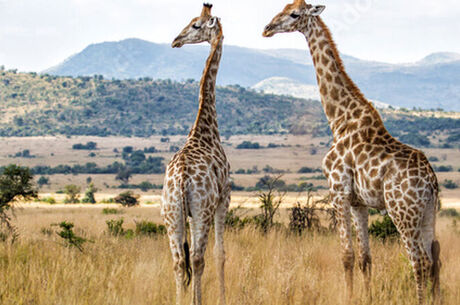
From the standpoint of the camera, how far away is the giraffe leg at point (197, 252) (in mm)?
6105

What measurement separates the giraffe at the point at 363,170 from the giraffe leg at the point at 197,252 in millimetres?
1752

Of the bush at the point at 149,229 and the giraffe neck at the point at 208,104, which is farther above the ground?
the giraffe neck at the point at 208,104

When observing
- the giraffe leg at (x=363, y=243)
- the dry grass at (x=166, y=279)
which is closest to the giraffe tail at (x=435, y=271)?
Result: the dry grass at (x=166, y=279)

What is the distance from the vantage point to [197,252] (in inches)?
242

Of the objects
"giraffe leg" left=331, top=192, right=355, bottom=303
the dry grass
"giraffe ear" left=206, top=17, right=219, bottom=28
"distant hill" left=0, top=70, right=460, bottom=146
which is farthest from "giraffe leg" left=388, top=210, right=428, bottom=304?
"distant hill" left=0, top=70, right=460, bottom=146

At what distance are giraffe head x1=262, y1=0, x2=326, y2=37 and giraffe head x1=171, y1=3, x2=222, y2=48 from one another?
0.79 m

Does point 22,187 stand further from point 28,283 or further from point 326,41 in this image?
point 326,41

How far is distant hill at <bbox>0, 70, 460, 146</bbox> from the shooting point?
385ft

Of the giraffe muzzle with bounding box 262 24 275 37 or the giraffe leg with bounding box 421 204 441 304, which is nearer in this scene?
the giraffe leg with bounding box 421 204 441 304

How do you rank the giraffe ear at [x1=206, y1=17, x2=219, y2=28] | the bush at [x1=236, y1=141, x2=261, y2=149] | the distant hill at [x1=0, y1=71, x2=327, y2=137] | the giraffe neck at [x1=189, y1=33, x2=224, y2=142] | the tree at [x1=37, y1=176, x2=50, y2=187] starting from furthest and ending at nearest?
the distant hill at [x1=0, y1=71, x2=327, y2=137] < the bush at [x1=236, y1=141, x2=261, y2=149] < the tree at [x1=37, y1=176, x2=50, y2=187] < the giraffe ear at [x1=206, y1=17, x2=219, y2=28] < the giraffe neck at [x1=189, y1=33, x2=224, y2=142]

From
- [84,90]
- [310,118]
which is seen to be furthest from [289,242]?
[84,90]

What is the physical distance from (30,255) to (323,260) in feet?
15.7

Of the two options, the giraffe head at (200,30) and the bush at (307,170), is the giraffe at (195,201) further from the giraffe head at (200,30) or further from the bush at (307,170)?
the bush at (307,170)

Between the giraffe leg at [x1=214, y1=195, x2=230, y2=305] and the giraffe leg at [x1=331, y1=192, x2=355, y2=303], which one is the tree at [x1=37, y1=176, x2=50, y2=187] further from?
the giraffe leg at [x1=331, y1=192, x2=355, y2=303]
